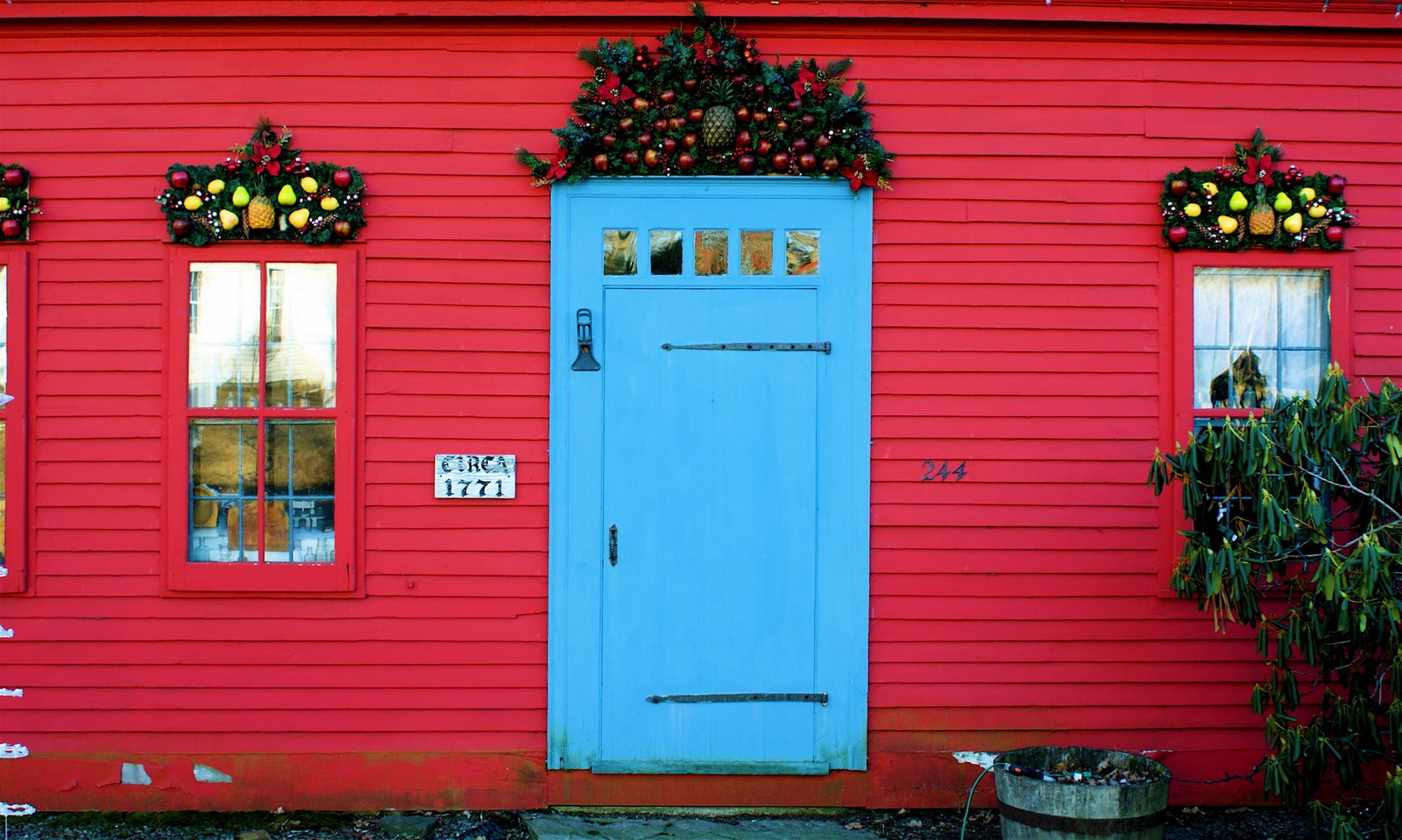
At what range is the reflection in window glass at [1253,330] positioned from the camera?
4750mm

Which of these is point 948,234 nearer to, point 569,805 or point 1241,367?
point 1241,367

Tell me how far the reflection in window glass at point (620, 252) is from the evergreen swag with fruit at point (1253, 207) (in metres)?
2.32

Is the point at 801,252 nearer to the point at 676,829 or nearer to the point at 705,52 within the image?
the point at 705,52

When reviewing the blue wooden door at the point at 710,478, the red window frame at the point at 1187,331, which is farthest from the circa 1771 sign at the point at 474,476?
A: the red window frame at the point at 1187,331

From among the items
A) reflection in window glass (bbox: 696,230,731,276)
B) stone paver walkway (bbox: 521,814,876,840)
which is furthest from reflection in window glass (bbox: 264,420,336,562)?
reflection in window glass (bbox: 696,230,731,276)

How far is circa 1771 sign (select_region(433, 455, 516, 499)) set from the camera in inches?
182

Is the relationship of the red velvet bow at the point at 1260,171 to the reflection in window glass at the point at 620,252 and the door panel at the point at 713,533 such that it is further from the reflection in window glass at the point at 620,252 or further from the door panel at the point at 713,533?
the reflection in window glass at the point at 620,252

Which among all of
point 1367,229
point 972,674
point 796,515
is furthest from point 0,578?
point 1367,229

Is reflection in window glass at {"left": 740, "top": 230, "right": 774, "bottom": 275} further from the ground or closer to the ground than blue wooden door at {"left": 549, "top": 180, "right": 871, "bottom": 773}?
further from the ground

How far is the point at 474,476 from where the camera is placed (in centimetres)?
462

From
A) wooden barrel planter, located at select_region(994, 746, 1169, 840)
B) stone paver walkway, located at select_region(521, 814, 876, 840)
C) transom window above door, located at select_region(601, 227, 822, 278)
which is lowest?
stone paver walkway, located at select_region(521, 814, 876, 840)

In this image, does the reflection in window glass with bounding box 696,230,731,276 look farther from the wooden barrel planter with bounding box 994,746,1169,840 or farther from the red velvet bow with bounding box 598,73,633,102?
the wooden barrel planter with bounding box 994,746,1169,840

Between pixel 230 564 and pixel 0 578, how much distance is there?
1020 mm

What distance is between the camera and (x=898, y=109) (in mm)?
4688
